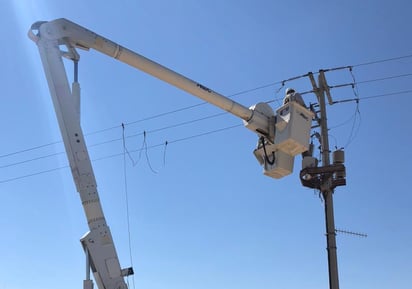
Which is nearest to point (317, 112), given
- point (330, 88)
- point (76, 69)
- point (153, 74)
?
point (330, 88)

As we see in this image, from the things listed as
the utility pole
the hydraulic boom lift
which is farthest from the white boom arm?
the utility pole

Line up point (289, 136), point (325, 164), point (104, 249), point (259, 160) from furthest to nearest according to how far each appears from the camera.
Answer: point (325, 164) → point (259, 160) → point (289, 136) → point (104, 249)

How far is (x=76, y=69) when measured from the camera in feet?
35.2

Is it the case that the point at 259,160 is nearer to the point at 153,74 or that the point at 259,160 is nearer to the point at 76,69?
the point at 153,74

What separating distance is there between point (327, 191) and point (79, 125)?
375 inches

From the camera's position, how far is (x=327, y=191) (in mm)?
17266

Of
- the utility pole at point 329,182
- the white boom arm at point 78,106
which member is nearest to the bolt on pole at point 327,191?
the utility pole at point 329,182

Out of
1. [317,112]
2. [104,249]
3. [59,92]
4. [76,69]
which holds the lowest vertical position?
[104,249]

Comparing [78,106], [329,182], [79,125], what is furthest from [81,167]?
[329,182]

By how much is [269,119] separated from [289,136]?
0.93m

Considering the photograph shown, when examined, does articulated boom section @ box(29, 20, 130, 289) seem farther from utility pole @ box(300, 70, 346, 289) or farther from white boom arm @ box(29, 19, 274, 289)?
utility pole @ box(300, 70, 346, 289)

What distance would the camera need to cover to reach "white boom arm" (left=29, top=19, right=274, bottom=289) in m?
9.45

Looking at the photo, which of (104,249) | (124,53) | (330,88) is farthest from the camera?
(330,88)

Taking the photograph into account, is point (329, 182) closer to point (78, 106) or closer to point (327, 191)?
point (327, 191)
